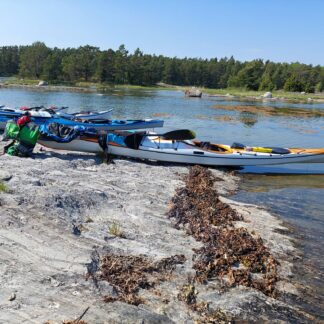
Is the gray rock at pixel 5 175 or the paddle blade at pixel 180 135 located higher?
the paddle blade at pixel 180 135

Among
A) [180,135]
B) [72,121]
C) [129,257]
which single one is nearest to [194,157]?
[180,135]

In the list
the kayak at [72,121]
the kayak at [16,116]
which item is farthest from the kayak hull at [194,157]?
the kayak at [16,116]

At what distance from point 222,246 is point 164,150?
8950 mm

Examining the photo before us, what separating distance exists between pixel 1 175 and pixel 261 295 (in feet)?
22.8

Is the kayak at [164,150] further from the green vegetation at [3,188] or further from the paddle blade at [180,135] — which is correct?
the green vegetation at [3,188]

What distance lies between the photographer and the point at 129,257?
7.18 metres

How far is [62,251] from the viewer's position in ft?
22.6

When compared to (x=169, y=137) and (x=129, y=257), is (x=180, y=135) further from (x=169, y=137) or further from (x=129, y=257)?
(x=129, y=257)

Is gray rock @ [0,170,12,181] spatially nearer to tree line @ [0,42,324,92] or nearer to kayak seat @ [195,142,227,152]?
kayak seat @ [195,142,227,152]

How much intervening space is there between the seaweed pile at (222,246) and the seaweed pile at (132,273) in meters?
0.60

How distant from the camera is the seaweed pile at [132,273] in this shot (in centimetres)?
613

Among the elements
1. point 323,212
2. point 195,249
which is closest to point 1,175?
point 195,249

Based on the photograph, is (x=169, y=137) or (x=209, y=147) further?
(x=209, y=147)

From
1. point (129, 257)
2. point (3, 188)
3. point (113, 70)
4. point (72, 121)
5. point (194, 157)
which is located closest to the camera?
point (129, 257)
